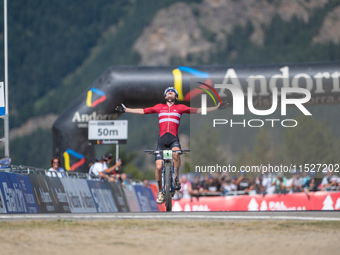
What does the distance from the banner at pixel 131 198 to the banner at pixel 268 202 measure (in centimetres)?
236

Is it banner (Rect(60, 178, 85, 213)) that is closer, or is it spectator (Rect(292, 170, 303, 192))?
banner (Rect(60, 178, 85, 213))

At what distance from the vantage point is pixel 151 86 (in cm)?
1859

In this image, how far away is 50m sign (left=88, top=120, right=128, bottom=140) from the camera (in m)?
17.9

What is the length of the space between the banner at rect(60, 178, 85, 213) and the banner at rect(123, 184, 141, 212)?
146 inches

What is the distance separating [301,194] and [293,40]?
17125 cm

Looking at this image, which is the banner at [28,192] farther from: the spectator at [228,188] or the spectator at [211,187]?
the spectator at [228,188]

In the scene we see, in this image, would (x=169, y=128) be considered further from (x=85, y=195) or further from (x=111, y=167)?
(x=111, y=167)

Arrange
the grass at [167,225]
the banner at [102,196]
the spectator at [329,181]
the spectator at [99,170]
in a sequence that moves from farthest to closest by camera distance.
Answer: the spectator at [329,181] → the spectator at [99,170] → the banner at [102,196] → the grass at [167,225]

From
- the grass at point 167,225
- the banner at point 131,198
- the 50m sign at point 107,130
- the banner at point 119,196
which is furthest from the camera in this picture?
the 50m sign at point 107,130

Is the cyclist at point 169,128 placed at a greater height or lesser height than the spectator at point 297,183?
greater

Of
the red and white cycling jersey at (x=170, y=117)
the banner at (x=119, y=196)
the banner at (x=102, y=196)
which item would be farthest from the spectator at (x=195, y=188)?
the red and white cycling jersey at (x=170, y=117)

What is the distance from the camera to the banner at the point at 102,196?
14.0 meters

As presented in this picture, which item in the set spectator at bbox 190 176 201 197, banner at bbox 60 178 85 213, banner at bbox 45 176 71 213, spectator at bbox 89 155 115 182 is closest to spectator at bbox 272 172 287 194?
spectator at bbox 190 176 201 197

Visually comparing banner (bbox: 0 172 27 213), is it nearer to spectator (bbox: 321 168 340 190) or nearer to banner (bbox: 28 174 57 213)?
banner (bbox: 28 174 57 213)
